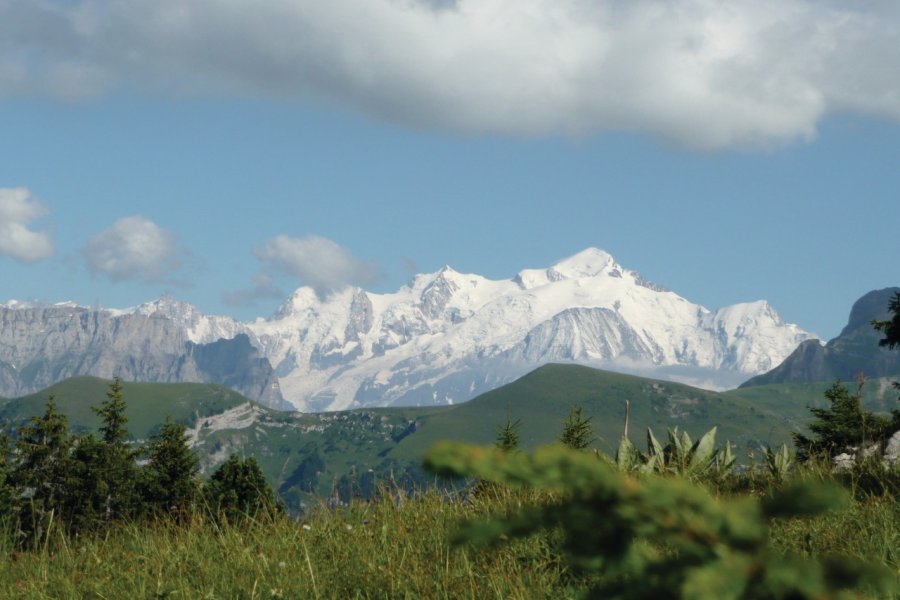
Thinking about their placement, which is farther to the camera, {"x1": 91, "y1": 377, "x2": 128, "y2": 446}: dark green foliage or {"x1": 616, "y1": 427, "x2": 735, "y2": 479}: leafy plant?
{"x1": 91, "y1": 377, "x2": 128, "y2": 446}: dark green foliage

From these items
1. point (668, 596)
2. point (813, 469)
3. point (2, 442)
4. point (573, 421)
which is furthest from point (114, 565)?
point (2, 442)

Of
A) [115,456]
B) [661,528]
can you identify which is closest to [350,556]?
[661,528]

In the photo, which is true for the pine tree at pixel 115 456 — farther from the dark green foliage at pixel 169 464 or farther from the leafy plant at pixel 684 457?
the leafy plant at pixel 684 457

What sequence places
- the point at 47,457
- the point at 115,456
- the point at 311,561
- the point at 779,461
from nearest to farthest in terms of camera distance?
the point at 311,561
the point at 779,461
the point at 47,457
the point at 115,456

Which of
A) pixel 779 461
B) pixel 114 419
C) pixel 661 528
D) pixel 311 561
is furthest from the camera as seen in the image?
pixel 114 419

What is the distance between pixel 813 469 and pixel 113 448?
79522 millimetres

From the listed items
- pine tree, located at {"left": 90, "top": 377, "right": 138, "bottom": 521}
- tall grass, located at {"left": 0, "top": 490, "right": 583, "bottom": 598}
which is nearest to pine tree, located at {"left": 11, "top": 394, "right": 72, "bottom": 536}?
pine tree, located at {"left": 90, "top": 377, "right": 138, "bottom": 521}

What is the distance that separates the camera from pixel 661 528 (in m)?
2.04

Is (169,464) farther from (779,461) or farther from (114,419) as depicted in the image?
(779,461)

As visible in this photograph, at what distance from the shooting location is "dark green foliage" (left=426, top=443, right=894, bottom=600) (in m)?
1.90

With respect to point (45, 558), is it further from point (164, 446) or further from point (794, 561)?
point (164, 446)

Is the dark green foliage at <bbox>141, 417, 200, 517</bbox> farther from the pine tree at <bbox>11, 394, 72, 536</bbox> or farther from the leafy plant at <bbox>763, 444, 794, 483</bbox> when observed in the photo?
the leafy plant at <bbox>763, 444, 794, 483</bbox>

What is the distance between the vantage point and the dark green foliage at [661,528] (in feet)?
6.24

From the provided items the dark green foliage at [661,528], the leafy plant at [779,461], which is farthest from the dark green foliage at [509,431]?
the leafy plant at [779,461]
